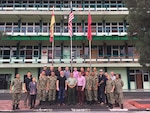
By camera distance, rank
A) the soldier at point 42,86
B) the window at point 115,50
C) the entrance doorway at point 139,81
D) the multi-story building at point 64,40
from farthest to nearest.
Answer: the window at point 115,50 → the entrance doorway at point 139,81 → the multi-story building at point 64,40 → the soldier at point 42,86

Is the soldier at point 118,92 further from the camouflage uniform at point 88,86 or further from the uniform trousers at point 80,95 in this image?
the uniform trousers at point 80,95

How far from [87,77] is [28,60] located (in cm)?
1520

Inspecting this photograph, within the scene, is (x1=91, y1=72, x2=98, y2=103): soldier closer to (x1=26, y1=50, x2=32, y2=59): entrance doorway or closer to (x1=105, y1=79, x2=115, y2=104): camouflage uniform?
(x1=105, y1=79, x2=115, y2=104): camouflage uniform

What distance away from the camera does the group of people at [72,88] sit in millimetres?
12039

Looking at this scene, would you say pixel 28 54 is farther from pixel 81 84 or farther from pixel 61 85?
pixel 81 84

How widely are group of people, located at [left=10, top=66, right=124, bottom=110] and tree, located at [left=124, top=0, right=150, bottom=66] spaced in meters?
3.99

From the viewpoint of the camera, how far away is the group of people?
474 inches

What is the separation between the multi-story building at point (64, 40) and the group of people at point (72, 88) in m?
13.3

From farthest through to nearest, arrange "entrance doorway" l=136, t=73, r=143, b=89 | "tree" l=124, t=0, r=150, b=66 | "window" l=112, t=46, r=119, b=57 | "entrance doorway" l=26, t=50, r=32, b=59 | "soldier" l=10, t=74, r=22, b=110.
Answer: "window" l=112, t=46, r=119, b=57 < "entrance doorway" l=26, t=50, r=32, b=59 < "entrance doorway" l=136, t=73, r=143, b=89 < "tree" l=124, t=0, r=150, b=66 < "soldier" l=10, t=74, r=22, b=110

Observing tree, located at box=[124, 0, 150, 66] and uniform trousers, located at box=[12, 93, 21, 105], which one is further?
tree, located at box=[124, 0, 150, 66]

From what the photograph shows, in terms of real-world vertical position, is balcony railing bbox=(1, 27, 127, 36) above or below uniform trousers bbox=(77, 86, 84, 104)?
above

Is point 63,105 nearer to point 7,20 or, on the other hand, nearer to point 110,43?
point 110,43

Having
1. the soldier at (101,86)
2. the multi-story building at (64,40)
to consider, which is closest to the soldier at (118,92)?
the soldier at (101,86)

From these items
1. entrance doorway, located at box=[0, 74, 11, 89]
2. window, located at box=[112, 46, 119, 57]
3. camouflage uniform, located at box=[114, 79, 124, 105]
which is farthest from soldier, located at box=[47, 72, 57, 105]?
window, located at box=[112, 46, 119, 57]
